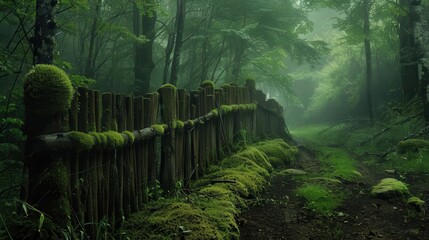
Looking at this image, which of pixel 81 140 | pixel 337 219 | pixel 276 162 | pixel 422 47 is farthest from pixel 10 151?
pixel 422 47

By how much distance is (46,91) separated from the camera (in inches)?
112

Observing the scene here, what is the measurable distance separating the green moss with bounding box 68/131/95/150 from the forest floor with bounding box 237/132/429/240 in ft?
6.77

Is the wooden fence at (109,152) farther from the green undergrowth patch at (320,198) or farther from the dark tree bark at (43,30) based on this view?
the dark tree bark at (43,30)

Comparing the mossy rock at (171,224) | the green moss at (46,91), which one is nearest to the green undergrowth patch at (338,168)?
the mossy rock at (171,224)

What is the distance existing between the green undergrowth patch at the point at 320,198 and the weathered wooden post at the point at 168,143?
213 centimetres

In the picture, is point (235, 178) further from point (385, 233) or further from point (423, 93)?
point (423, 93)

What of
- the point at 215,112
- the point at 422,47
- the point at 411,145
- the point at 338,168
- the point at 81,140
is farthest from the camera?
the point at 422,47

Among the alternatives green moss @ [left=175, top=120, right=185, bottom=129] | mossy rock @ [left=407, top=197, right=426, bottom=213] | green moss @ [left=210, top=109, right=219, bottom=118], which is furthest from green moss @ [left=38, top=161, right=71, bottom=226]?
mossy rock @ [left=407, top=197, right=426, bottom=213]

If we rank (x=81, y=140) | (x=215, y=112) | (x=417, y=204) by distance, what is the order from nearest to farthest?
(x=81, y=140) → (x=417, y=204) → (x=215, y=112)

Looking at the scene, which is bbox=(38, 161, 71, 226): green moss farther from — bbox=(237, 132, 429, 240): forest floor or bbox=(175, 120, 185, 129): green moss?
bbox=(175, 120, 185, 129): green moss

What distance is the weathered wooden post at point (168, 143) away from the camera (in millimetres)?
4941

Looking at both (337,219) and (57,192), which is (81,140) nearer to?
(57,192)

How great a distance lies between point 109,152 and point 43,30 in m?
3.14

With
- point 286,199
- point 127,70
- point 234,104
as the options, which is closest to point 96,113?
point 286,199
